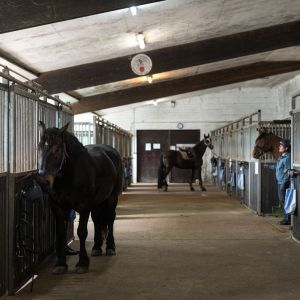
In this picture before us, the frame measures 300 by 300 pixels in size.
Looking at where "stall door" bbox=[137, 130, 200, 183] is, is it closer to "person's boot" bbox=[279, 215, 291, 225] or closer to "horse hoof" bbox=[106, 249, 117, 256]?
"person's boot" bbox=[279, 215, 291, 225]

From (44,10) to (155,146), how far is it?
46.3 ft

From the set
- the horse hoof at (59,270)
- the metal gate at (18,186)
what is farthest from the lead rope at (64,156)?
the horse hoof at (59,270)

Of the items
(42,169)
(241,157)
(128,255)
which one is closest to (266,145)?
(241,157)

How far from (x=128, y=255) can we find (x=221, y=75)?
28.0 feet

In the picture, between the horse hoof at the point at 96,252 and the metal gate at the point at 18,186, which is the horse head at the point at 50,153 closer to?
the metal gate at the point at 18,186

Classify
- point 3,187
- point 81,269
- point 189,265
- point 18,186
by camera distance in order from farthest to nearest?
point 189,265, point 81,269, point 18,186, point 3,187

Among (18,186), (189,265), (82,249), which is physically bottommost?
(189,265)

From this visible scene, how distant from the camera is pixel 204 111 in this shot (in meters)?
18.3

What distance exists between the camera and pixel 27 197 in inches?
162

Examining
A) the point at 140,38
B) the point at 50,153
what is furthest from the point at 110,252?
the point at 140,38

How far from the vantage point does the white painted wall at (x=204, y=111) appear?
18094 millimetres

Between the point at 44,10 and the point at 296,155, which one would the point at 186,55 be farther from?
the point at 44,10

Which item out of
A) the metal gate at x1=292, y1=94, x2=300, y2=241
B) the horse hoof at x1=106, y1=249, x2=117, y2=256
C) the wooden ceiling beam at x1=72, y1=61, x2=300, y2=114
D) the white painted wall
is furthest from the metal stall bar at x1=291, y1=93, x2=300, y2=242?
the white painted wall

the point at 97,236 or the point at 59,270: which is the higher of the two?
the point at 97,236
